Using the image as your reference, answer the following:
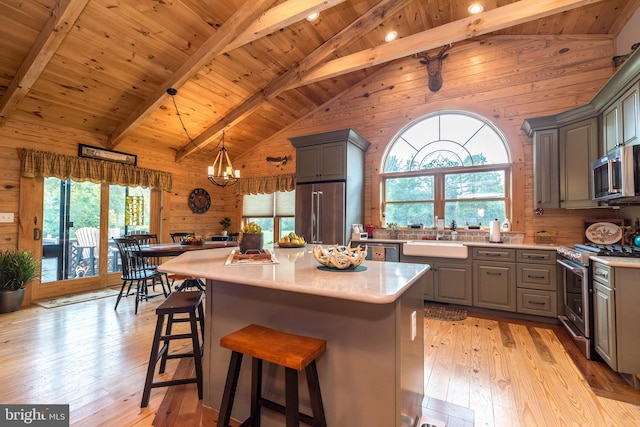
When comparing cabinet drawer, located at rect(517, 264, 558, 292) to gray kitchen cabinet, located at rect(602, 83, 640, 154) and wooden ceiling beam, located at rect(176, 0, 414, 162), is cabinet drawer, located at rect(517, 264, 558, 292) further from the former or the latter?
wooden ceiling beam, located at rect(176, 0, 414, 162)

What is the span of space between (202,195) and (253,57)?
3289mm

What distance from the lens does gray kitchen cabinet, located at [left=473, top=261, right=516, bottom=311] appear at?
132 inches

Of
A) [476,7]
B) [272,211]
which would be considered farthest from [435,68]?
[272,211]

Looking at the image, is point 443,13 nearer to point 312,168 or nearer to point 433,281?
point 312,168

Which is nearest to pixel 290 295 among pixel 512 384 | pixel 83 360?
pixel 512 384

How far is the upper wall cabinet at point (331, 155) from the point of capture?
14.3 ft

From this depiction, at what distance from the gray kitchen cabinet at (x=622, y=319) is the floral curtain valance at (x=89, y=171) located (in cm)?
620

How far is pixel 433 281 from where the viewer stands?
377cm

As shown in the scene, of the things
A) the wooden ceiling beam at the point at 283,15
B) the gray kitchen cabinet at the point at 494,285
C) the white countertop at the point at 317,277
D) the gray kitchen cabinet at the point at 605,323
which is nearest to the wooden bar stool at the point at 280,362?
the white countertop at the point at 317,277

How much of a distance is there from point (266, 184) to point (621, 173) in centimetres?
514

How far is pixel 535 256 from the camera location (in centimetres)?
324

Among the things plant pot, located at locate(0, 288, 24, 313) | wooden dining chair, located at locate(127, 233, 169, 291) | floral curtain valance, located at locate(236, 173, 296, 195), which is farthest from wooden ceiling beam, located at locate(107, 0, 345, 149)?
plant pot, located at locate(0, 288, 24, 313)

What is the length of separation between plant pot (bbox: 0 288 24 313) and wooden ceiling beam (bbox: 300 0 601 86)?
4.71 meters

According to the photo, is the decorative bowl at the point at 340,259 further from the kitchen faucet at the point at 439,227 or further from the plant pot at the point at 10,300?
the plant pot at the point at 10,300
